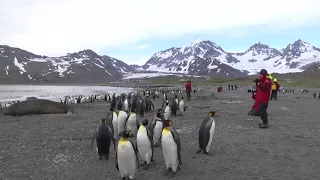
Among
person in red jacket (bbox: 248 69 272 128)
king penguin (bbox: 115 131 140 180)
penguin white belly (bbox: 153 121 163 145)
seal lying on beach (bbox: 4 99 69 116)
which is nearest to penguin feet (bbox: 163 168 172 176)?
king penguin (bbox: 115 131 140 180)

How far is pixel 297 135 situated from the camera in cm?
1061

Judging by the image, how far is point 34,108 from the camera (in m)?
18.5

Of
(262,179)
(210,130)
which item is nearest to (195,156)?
(210,130)

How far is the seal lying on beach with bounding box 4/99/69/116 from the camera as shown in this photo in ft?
59.9

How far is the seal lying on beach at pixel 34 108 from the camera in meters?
18.3

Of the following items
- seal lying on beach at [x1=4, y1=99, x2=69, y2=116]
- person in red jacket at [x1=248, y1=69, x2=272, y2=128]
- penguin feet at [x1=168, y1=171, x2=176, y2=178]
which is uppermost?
person in red jacket at [x1=248, y1=69, x2=272, y2=128]

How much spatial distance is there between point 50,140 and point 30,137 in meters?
1.07

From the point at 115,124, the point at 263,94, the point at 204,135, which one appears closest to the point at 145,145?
the point at 204,135

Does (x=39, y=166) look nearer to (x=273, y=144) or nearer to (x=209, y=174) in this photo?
(x=209, y=174)

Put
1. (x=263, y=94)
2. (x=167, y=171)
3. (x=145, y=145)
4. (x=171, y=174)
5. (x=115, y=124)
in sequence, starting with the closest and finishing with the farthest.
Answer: (x=171, y=174) → (x=167, y=171) → (x=145, y=145) → (x=115, y=124) → (x=263, y=94)

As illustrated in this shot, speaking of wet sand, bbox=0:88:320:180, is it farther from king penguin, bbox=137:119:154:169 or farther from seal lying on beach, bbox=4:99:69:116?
seal lying on beach, bbox=4:99:69:116

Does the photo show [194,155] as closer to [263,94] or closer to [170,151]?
[170,151]

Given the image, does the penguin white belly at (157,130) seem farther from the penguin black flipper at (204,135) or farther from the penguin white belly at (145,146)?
the penguin white belly at (145,146)

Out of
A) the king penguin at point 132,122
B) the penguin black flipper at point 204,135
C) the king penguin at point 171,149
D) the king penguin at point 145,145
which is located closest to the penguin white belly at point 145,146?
the king penguin at point 145,145
